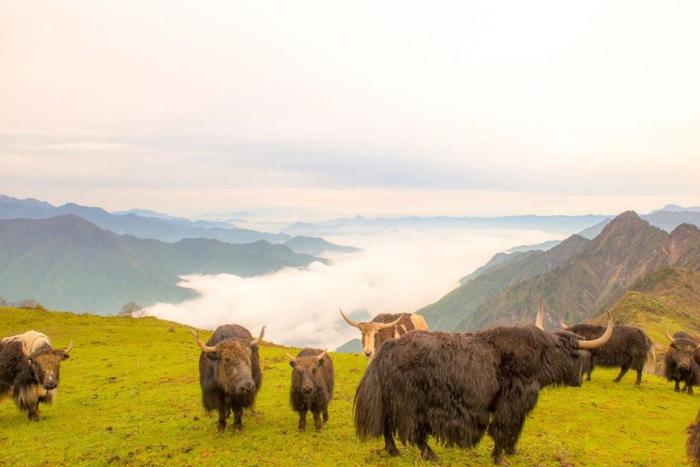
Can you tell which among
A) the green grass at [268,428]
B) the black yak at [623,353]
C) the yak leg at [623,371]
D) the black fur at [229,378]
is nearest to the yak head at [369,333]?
the green grass at [268,428]

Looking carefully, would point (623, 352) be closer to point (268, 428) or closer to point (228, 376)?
point (268, 428)

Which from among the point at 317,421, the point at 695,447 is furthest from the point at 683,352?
the point at 317,421

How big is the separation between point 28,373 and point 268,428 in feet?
27.4

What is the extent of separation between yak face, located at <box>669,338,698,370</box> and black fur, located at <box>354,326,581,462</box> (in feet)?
49.6

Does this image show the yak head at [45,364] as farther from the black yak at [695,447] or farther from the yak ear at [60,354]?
the black yak at [695,447]

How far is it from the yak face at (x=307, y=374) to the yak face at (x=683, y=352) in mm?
18152

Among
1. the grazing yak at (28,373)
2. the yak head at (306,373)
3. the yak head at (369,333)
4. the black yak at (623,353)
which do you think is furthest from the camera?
the black yak at (623,353)

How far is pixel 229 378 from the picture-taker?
11.7m

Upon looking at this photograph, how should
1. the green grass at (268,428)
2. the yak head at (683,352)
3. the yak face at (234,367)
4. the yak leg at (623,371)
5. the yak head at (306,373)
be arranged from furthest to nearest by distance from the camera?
1. the yak leg at (623,371)
2. the yak head at (683,352)
3. the yak head at (306,373)
4. the yak face at (234,367)
5. the green grass at (268,428)

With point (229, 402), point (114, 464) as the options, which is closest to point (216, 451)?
point (229, 402)

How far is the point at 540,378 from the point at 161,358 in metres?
23.2

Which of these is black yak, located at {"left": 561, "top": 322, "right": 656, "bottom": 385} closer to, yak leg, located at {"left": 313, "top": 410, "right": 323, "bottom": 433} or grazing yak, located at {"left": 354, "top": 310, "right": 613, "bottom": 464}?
grazing yak, located at {"left": 354, "top": 310, "right": 613, "bottom": 464}

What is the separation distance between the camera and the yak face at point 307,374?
12.4 meters

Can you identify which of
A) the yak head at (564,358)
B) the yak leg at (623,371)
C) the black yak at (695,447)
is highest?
the yak head at (564,358)
